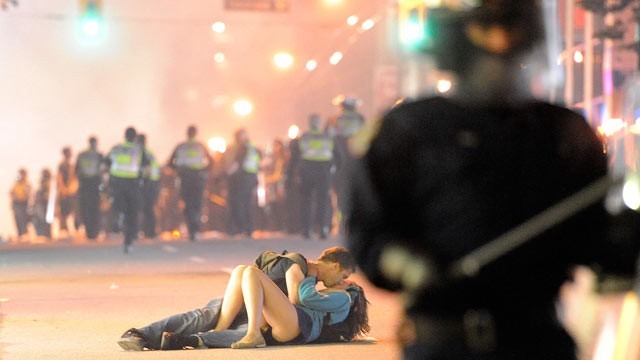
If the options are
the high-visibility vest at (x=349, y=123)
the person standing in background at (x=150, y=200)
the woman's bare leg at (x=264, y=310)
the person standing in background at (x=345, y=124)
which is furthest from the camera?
the person standing in background at (x=150, y=200)

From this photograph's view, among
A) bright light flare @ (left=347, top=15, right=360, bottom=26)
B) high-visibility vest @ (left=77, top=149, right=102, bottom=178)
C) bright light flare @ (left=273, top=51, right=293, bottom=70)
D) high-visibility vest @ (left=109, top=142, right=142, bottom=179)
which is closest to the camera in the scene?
high-visibility vest @ (left=109, top=142, right=142, bottom=179)

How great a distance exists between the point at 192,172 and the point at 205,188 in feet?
7.74

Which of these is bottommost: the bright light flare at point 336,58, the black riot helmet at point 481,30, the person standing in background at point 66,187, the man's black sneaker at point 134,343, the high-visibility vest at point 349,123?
the bright light flare at point 336,58

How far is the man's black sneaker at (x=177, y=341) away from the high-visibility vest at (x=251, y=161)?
54.1 feet

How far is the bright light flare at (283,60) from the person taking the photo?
222ft

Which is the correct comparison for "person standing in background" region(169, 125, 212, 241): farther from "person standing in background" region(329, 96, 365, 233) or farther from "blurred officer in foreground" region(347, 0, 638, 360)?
"blurred officer in foreground" region(347, 0, 638, 360)

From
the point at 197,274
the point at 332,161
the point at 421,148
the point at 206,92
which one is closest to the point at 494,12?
the point at 421,148

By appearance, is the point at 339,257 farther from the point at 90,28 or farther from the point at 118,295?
the point at 90,28

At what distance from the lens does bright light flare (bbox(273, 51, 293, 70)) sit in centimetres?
6762

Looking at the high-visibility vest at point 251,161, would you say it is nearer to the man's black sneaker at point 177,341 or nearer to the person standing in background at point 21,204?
the person standing in background at point 21,204

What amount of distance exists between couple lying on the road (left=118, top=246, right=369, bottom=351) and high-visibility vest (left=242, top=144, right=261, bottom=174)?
643 inches

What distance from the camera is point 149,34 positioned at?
72.0 metres

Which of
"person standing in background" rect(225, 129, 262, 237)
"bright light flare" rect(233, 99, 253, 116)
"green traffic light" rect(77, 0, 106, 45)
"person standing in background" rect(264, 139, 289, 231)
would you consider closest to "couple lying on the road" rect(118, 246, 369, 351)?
"person standing in background" rect(225, 129, 262, 237)

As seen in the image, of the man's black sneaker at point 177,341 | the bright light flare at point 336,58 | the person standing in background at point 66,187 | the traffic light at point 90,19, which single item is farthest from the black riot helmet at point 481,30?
the bright light flare at point 336,58
